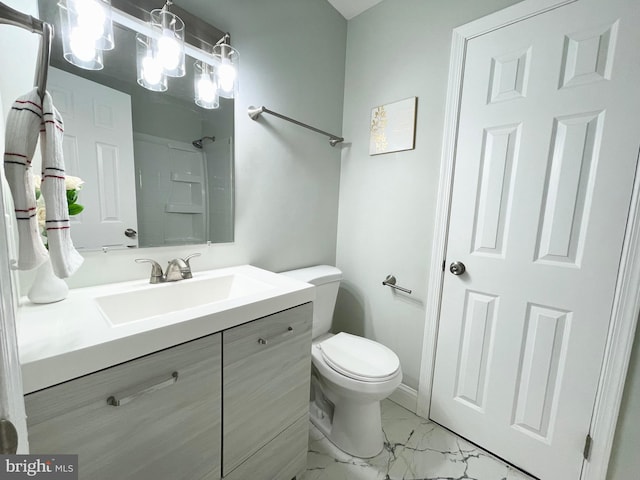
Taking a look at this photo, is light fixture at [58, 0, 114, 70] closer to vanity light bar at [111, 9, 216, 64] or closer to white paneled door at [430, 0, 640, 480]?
vanity light bar at [111, 9, 216, 64]

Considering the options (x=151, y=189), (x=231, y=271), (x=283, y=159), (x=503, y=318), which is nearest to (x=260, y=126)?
(x=283, y=159)

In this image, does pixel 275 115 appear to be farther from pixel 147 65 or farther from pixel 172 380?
pixel 172 380

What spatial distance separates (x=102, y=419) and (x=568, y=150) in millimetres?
1754

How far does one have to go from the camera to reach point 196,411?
0.74 m

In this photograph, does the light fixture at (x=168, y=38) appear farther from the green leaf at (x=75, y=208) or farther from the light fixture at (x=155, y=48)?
the green leaf at (x=75, y=208)

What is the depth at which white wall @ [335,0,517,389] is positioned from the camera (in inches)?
55.0

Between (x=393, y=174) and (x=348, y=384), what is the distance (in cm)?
119

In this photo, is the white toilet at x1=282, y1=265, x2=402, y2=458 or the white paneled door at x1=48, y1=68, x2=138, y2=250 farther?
the white toilet at x1=282, y1=265, x2=402, y2=458

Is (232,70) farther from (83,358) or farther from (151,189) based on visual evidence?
(83,358)

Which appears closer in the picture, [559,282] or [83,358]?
[83,358]

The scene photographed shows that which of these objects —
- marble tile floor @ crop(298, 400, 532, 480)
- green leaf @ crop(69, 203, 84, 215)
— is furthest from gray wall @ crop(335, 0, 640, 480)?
green leaf @ crop(69, 203, 84, 215)

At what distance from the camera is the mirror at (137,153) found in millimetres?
898

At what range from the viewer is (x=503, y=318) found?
4.03ft

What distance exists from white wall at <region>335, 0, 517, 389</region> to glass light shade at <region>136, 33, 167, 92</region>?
1161 millimetres
